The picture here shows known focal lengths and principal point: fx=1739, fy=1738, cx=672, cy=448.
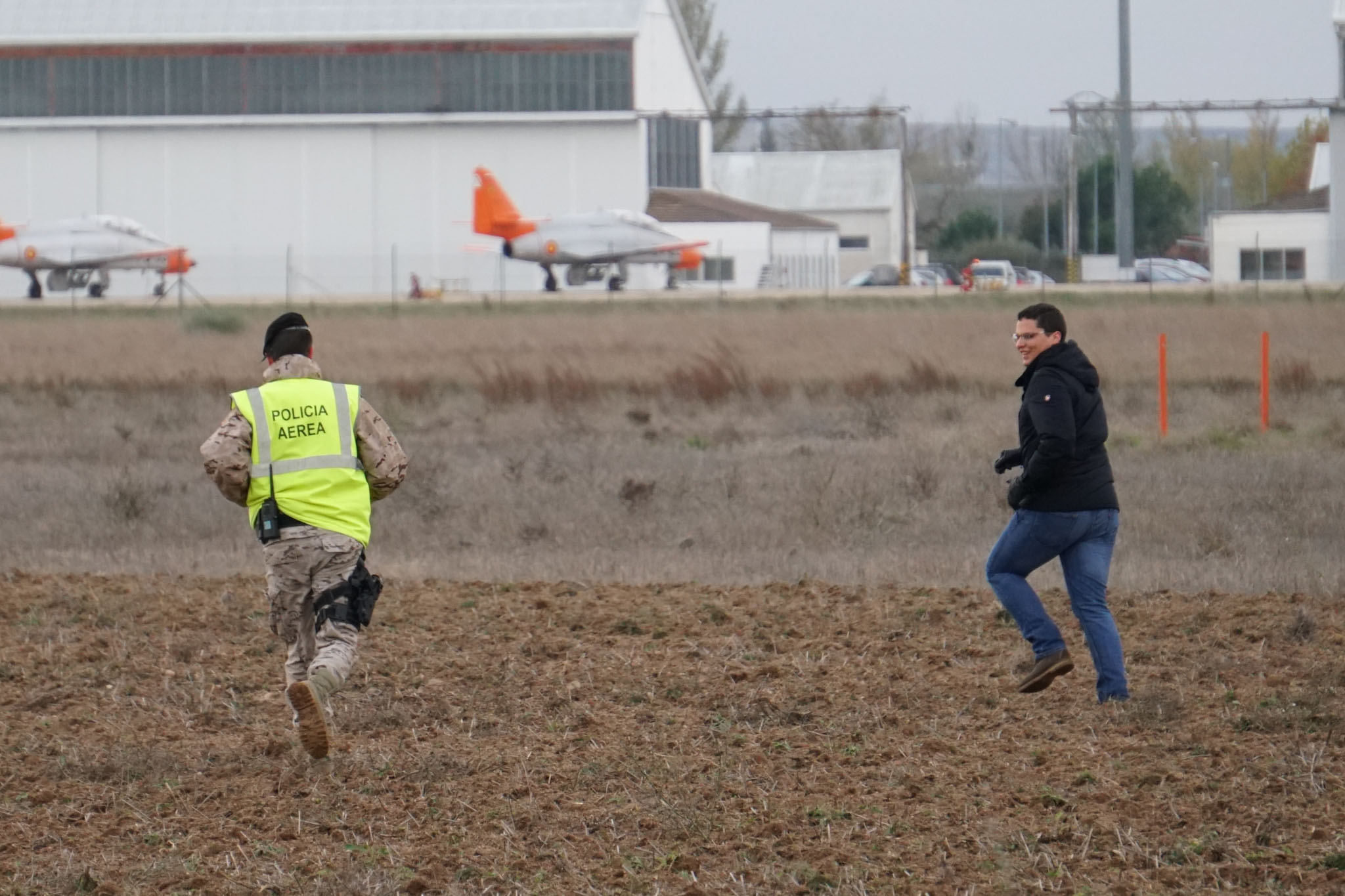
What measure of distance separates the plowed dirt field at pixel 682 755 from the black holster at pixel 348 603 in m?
0.63

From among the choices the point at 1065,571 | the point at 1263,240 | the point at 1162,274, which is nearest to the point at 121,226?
the point at 1162,274

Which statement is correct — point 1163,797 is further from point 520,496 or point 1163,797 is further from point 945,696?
point 520,496

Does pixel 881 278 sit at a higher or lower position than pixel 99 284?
higher

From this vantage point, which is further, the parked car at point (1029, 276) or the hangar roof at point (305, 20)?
the hangar roof at point (305, 20)

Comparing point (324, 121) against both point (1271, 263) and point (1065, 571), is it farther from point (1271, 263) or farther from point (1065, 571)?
point (1065, 571)

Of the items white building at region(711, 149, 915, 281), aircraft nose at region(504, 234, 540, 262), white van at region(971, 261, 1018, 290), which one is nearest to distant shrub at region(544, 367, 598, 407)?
aircraft nose at region(504, 234, 540, 262)

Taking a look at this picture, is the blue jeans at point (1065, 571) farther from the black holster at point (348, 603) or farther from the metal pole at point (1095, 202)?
the metal pole at point (1095, 202)

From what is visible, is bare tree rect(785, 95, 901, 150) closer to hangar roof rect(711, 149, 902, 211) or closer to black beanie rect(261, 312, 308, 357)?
hangar roof rect(711, 149, 902, 211)

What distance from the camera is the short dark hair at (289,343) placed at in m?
7.00

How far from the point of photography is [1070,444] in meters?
7.14

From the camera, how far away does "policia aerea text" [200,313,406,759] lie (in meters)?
6.86

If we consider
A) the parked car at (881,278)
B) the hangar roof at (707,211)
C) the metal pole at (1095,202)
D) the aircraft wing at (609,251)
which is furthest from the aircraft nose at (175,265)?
the metal pole at (1095,202)

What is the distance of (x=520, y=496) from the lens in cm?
1684

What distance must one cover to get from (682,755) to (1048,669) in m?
1.65
